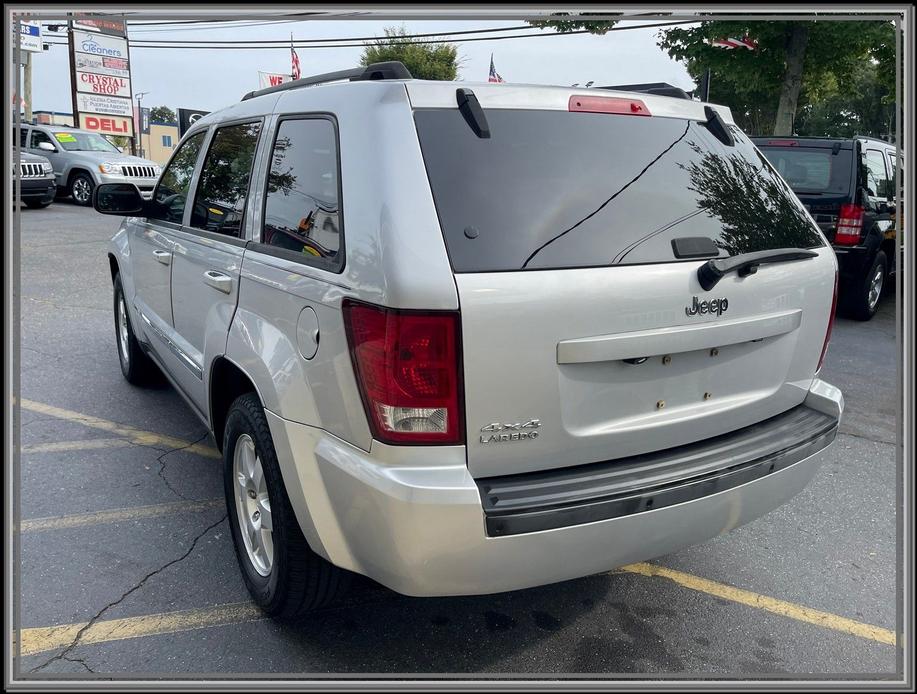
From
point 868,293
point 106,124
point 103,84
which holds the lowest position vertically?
point 868,293

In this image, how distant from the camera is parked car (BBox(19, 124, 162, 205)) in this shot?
18406 mm

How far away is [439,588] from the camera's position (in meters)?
2.31

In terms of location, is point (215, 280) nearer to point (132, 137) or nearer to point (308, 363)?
point (308, 363)

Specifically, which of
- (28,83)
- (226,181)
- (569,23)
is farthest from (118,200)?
(28,83)

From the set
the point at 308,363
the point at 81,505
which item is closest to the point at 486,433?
the point at 308,363

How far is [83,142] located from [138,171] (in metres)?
2.12

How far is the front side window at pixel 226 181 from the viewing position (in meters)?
3.29

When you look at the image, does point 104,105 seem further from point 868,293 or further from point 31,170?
point 868,293

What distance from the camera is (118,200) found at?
434 cm

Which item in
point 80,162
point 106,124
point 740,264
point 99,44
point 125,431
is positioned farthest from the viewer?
point 106,124

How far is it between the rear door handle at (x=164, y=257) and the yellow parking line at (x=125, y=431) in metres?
1.14

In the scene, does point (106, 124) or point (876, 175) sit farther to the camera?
point (106, 124)

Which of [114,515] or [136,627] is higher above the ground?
[114,515]

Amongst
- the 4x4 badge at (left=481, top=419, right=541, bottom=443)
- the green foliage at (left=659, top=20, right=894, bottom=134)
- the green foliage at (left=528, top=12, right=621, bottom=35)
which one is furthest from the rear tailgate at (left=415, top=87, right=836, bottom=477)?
the green foliage at (left=659, top=20, right=894, bottom=134)
